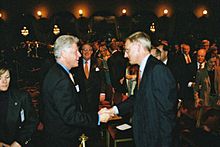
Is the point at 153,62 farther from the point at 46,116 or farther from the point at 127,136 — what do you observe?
the point at 127,136

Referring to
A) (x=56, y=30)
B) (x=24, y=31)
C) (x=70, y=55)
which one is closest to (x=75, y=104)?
(x=70, y=55)

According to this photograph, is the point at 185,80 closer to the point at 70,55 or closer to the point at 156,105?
the point at 156,105

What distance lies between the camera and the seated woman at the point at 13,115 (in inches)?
111

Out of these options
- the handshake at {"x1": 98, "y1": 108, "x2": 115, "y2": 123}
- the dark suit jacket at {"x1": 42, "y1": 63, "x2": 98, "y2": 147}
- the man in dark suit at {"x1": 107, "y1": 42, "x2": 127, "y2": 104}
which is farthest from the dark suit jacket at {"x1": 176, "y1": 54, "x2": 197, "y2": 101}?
the dark suit jacket at {"x1": 42, "y1": 63, "x2": 98, "y2": 147}

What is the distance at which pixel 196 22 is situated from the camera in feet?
49.9

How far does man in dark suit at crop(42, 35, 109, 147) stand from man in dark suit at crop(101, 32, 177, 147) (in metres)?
0.53

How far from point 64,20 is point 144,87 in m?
12.3

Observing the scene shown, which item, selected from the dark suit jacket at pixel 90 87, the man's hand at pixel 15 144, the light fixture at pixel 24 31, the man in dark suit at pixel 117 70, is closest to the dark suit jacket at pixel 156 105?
the man's hand at pixel 15 144

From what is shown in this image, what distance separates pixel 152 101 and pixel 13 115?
1538mm

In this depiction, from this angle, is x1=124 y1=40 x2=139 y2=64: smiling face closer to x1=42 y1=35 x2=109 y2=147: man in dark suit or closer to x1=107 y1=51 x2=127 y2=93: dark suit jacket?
x1=42 y1=35 x2=109 y2=147: man in dark suit

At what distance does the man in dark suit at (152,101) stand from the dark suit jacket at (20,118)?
1.21 m

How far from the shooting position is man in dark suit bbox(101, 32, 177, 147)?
2453 mm

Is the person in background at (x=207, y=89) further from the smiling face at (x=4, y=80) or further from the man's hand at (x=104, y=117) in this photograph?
the smiling face at (x=4, y=80)

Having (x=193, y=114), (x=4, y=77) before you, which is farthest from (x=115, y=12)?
(x=4, y=77)
